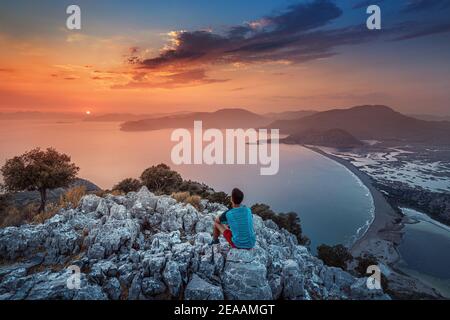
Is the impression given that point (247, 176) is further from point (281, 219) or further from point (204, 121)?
point (281, 219)

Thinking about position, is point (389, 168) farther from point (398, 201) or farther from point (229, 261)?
point (229, 261)

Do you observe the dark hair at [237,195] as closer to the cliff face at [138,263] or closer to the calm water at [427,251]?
the cliff face at [138,263]

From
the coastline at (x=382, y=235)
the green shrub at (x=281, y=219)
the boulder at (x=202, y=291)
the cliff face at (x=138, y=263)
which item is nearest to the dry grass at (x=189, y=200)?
the cliff face at (x=138, y=263)

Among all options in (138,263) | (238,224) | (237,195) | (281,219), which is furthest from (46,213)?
(281,219)

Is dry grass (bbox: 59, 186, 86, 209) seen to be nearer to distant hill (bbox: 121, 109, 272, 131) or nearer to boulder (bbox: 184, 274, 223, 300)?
boulder (bbox: 184, 274, 223, 300)

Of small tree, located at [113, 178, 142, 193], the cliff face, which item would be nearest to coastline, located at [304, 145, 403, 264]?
small tree, located at [113, 178, 142, 193]
